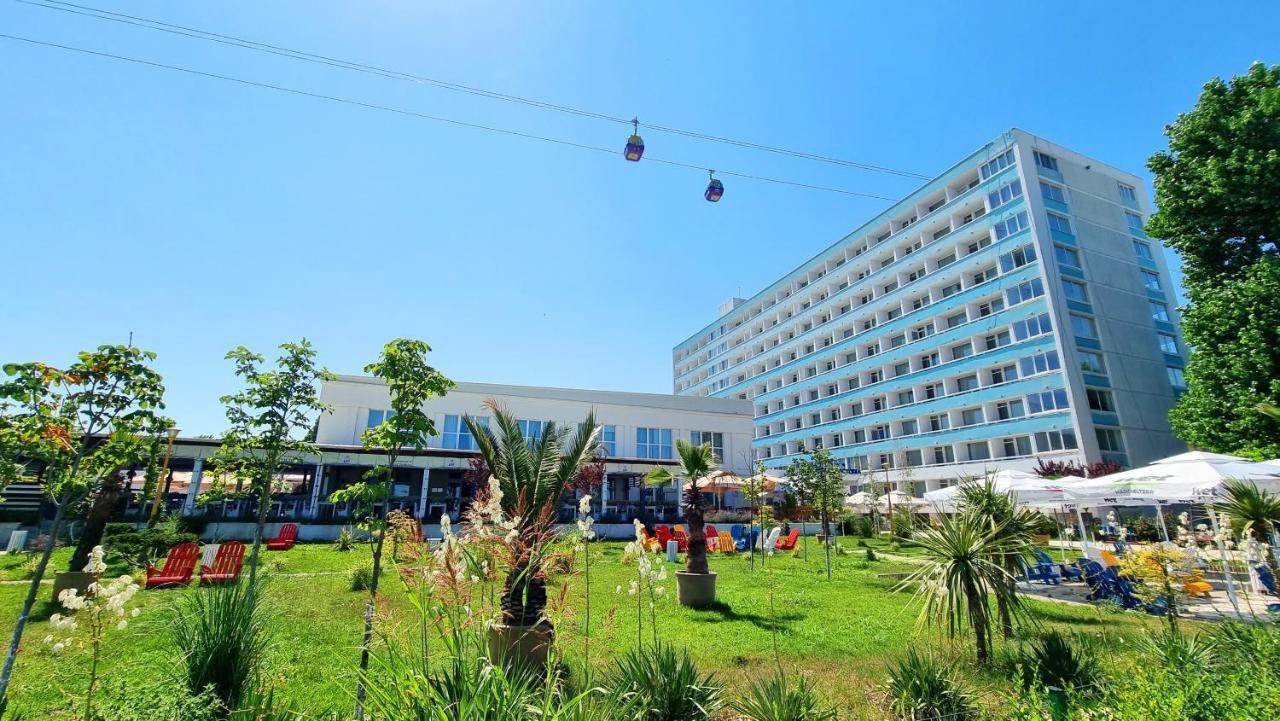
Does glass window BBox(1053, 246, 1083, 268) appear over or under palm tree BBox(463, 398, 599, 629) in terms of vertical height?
over

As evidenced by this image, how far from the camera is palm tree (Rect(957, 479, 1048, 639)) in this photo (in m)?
6.80

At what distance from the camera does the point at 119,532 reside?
54.1ft

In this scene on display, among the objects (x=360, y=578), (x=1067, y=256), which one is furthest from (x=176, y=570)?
(x=1067, y=256)

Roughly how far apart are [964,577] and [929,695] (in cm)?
215

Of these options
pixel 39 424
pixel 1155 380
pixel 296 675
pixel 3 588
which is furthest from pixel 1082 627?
pixel 1155 380

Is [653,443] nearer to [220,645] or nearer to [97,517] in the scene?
[97,517]

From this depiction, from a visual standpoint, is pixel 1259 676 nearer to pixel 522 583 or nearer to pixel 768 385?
pixel 522 583

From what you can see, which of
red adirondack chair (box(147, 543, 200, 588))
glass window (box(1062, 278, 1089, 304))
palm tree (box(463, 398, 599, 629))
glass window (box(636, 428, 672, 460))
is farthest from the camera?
glass window (box(636, 428, 672, 460))

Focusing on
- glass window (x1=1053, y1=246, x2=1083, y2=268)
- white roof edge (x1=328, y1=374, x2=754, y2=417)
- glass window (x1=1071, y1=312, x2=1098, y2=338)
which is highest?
glass window (x1=1053, y1=246, x2=1083, y2=268)

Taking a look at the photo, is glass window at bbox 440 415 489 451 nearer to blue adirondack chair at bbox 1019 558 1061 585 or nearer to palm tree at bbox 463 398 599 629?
palm tree at bbox 463 398 599 629

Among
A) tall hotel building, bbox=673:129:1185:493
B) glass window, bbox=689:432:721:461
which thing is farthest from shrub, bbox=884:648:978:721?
glass window, bbox=689:432:721:461

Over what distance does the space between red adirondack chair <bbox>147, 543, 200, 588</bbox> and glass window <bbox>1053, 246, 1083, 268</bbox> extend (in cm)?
4477

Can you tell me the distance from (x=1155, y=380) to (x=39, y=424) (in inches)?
1941

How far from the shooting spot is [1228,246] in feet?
72.6
